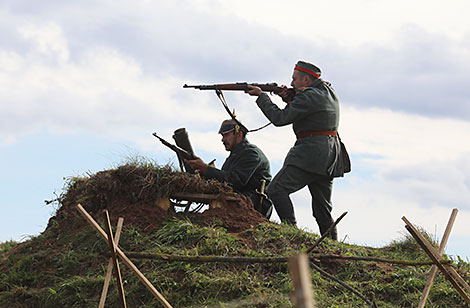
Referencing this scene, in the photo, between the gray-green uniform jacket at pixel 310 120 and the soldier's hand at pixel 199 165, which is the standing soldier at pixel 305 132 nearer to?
the gray-green uniform jacket at pixel 310 120

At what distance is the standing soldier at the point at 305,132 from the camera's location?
8586 mm

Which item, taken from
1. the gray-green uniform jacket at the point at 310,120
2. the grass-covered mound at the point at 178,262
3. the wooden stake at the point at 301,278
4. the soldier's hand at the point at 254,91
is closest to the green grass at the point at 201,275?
the grass-covered mound at the point at 178,262

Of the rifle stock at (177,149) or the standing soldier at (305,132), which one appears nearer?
the standing soldier at (305,132)

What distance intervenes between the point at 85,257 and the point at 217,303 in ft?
6.66

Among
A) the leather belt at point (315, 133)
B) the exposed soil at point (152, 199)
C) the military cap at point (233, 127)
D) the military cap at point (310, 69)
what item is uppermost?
the military cap at point (310, 69)

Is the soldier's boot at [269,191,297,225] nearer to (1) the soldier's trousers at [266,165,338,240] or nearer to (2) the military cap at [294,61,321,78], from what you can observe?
(1) the soldier's trousers at [266,165,338,240]

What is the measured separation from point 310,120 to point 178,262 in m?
2.85

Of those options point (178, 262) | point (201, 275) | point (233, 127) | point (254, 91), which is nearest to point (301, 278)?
point (201, 275)

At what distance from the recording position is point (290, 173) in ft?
28.3

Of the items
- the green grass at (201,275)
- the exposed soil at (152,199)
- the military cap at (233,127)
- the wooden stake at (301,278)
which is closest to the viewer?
the wooden stake at (301,278)

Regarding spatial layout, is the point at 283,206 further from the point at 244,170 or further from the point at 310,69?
the point at 310,69

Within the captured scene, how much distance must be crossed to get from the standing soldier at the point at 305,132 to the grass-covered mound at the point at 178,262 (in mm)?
578

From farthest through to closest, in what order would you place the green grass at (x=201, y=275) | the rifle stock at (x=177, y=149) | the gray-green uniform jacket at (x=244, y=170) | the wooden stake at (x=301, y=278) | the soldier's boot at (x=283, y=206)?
the gray-green uniform jacket at (x=244, y=170) < the rifle stock at (x=177, y=149) < the soldier's boot at (x=283, y=206) < the green grass at (x=201, y=275) < the wooden stake at (x=301, y=278)

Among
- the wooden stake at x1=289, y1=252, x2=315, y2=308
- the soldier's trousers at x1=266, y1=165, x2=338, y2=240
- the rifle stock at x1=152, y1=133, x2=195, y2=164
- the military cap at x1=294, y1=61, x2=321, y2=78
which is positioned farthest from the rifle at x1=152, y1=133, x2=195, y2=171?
the wooden stake at x1=289, y1=252, x2=315, y2=308
